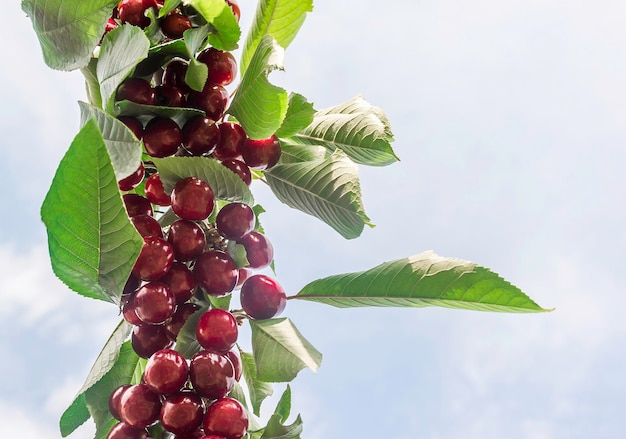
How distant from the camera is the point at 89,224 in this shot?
1.93 ft

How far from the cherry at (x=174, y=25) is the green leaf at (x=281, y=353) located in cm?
38

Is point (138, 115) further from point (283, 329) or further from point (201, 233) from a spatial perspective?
point (283, 329)

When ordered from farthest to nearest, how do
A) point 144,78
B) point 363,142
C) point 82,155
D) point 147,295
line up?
point 363,142
point 144,78
point 147,295
point 82,155

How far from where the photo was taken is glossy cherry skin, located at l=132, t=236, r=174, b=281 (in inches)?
26.1

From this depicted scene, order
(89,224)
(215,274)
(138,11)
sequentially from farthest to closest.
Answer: (138,11) < (215,274) < (89,224)

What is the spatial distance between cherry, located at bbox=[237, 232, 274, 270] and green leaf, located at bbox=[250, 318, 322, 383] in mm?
93

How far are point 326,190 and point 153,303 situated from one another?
0.90 feet

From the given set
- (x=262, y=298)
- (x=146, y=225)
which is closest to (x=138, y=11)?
(x=146, y=225)

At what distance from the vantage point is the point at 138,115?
73 cm

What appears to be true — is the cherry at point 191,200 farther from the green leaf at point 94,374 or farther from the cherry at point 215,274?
the green leaf at point 94,374

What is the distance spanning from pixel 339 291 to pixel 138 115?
0.32m

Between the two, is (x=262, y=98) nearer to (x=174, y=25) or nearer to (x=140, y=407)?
(x=174, y=25)

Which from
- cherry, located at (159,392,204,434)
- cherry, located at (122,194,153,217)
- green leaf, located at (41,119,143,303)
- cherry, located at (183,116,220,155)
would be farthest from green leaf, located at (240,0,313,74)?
cherry, located at (159,392,204,434)

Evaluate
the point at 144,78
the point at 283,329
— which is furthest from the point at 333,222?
the point at 144,78
